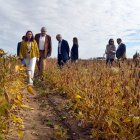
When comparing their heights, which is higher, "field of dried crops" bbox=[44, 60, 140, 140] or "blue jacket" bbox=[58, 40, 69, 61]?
"blue jacket" bbox=[58, 40, 69, 61]

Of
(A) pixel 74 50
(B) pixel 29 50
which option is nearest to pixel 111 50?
(A) pixel 74 50

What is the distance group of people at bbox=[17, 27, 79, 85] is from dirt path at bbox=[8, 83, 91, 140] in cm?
250

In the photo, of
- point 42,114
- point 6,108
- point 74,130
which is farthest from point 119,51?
point 6,108

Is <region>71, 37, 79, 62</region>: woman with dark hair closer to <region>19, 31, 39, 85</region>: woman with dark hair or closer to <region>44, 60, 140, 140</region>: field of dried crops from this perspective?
<region>19, 31, 39, 85</region>: woman with dark hair

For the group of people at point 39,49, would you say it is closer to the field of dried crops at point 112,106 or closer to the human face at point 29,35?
the human face at point 29,35

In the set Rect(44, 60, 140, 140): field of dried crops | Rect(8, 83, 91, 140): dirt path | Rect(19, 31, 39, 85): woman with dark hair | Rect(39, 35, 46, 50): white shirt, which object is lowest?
Rect(8, 83, 91, 140): dirt path

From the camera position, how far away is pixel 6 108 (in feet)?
14.2

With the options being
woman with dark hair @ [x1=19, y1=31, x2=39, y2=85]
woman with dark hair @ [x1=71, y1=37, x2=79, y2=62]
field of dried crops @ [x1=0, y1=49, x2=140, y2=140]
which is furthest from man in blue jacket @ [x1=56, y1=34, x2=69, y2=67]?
field of dried crops @ [x1=0, y1=49, x2=140, y2=140]

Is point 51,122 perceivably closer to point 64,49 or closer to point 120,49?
point 64,49

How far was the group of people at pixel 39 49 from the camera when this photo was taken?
1252 centimetres

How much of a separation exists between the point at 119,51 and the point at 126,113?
11120 mm

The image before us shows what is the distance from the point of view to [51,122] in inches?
281

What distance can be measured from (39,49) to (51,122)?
737cm

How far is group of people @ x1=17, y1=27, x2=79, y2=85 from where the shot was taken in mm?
12517
